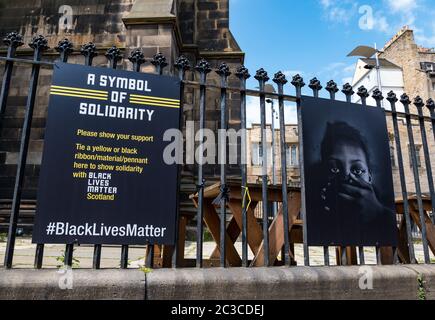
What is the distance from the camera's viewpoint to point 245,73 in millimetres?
3232

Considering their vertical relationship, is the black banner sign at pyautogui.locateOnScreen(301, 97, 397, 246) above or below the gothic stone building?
below

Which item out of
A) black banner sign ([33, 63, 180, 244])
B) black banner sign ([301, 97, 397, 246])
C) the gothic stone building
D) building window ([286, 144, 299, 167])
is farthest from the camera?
building window ([286, 144, 299, 167])

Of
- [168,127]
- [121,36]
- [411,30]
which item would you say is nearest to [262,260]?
[168,127]

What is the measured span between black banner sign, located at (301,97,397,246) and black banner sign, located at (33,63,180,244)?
1302mm

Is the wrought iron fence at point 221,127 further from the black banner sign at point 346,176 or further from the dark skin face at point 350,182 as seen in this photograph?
the dark skin face at point 350,182

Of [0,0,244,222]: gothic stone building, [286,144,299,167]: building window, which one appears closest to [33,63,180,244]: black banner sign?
[0,0,244,222]: gothic stone building

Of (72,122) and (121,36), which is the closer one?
(72,122)

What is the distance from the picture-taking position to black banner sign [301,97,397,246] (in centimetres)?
319

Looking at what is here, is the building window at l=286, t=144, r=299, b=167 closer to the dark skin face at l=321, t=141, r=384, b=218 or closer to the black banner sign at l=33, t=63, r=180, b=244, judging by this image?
the dark skin face at l=321, t=141, r=384, b=218

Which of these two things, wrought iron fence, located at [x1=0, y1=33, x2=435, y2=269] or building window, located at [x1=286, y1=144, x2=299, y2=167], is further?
building window, located at [x1=286, y1=144, x2=299, y2=167]
